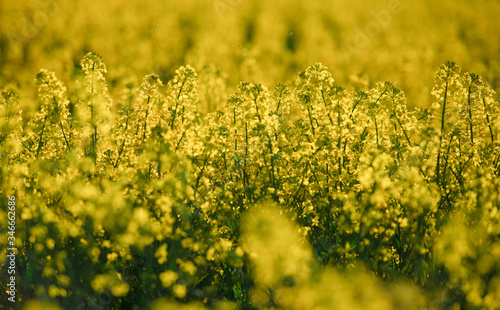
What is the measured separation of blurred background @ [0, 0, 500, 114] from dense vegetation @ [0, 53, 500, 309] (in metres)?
7.11

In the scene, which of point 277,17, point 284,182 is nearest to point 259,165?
point 284,182

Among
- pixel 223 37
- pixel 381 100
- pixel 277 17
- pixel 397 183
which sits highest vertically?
pixel 277 17

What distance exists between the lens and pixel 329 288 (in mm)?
1870

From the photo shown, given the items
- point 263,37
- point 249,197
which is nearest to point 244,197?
point 249,197

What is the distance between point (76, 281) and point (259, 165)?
167cm

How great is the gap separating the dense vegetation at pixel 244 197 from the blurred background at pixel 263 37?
23.3 feet

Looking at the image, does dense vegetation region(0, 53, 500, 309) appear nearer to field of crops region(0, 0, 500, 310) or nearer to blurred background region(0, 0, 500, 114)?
field of crops region(0, 0, 500, 310)

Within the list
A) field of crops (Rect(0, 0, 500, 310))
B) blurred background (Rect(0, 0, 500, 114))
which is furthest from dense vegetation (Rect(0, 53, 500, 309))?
blurred background (Rect(0, 0, 500, 114))

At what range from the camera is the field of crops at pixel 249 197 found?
2785mm

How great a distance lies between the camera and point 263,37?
14.2m

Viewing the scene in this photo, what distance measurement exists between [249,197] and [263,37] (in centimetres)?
1151

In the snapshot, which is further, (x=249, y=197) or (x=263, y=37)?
(x=263, y=37)

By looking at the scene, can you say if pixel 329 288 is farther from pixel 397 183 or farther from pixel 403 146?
pixel 403 146

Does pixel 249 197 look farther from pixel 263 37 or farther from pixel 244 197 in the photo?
pixel 263 37
